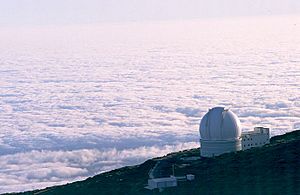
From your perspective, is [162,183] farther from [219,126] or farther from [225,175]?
[219,126]

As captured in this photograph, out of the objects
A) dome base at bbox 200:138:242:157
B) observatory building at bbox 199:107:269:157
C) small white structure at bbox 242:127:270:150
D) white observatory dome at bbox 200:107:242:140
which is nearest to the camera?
white observatory dome at bbox 200:107:242:140

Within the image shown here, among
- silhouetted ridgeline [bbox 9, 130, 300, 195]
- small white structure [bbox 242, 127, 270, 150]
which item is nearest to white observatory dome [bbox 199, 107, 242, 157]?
silhouetted ridgeline [bbox 9, 130, 300, 195]

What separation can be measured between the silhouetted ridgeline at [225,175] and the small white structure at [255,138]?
6677 millimetres

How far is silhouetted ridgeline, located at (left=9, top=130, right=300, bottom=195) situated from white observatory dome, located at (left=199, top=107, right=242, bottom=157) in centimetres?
202

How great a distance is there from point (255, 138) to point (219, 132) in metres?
7.43

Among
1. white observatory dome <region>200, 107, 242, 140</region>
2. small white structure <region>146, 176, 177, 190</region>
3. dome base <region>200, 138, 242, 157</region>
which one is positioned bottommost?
small white structure <region>146, 176, 177, 190</region>

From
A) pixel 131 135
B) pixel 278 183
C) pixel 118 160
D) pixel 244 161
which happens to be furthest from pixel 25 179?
pixel 278 183

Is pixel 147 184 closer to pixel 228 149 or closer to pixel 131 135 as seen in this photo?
pixel 228 149

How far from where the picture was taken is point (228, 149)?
79.4 meters

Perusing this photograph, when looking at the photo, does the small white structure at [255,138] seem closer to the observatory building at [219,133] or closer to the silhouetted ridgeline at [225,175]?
the observatory building at [219,133]

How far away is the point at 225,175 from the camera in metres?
69.1

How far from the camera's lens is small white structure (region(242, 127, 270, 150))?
83.4 m

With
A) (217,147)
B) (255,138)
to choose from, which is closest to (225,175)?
(217,147)

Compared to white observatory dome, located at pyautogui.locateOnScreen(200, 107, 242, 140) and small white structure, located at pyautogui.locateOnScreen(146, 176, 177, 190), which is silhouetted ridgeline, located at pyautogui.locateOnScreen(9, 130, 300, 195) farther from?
white observatory dome, located at pyautogui.locateOnScreen(200, 107, 242, 140)
